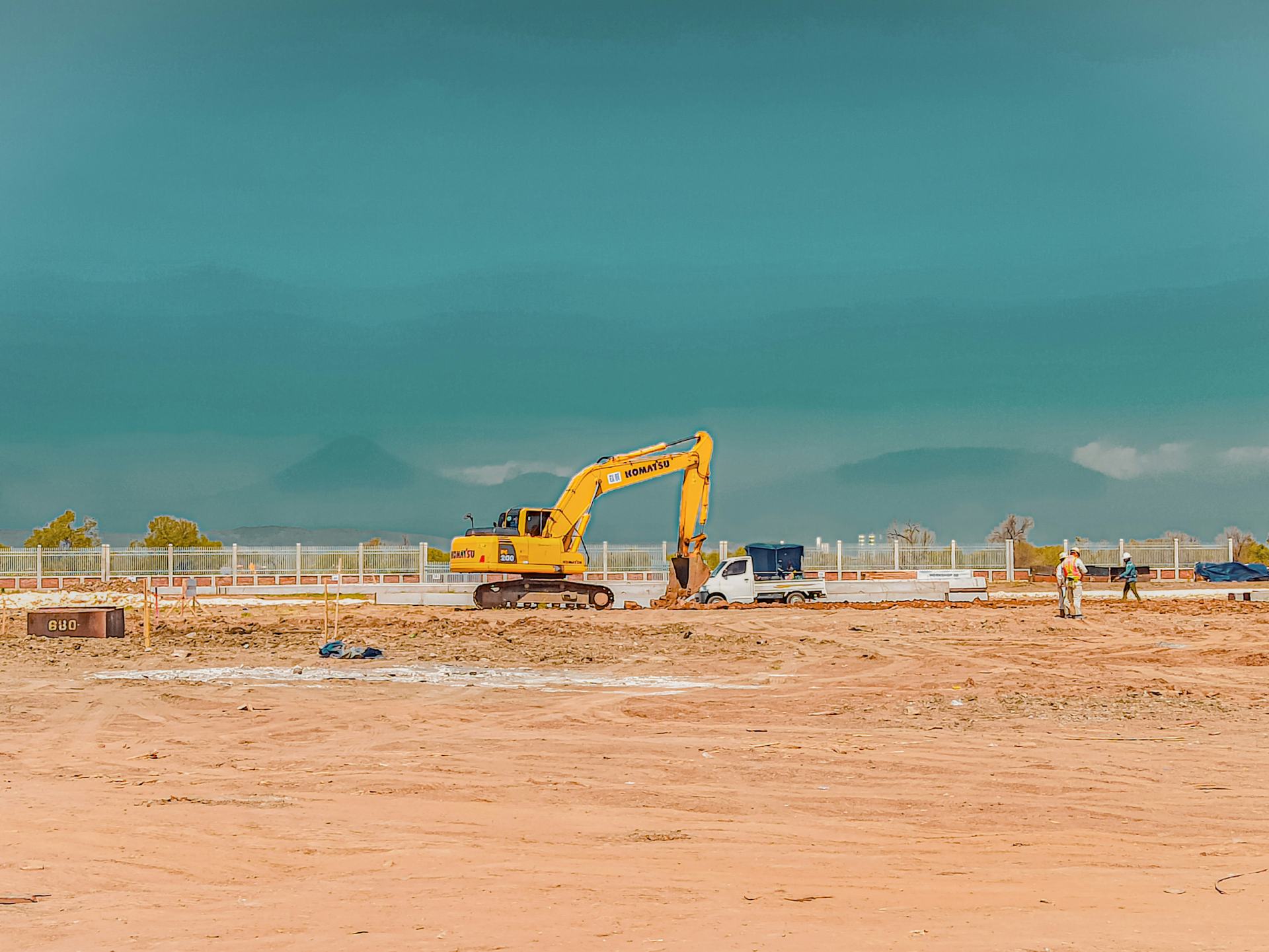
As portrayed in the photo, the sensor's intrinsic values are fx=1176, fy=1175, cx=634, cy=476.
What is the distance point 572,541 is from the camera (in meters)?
34.1

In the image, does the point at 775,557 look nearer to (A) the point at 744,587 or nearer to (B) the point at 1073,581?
(A) the point at 744,587

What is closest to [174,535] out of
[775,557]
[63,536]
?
[63,536]

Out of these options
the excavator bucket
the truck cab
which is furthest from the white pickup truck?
the excavator bucket

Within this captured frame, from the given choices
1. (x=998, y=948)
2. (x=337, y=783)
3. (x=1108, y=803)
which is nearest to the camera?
(x=998, y=948)

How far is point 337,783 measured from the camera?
9953 millimetres

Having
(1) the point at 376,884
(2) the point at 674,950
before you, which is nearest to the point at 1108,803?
(2) the point at 674,950

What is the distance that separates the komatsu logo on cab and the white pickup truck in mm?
3572

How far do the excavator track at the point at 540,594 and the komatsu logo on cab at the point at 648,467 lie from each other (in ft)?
11.8

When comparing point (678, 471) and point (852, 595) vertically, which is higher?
point (678, 471)

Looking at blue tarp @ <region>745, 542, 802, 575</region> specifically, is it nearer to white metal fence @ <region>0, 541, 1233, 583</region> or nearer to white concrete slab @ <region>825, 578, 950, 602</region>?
white concrete slab @ <region>825, 578, 950, 602</region>

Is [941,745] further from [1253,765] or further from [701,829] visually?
[701,829]

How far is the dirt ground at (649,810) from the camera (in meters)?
6.04

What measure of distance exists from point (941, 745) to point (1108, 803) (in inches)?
106

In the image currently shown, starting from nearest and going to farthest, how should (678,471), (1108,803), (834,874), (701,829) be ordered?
(834,874) → (701,829) → (1108,803) → (678,471)
